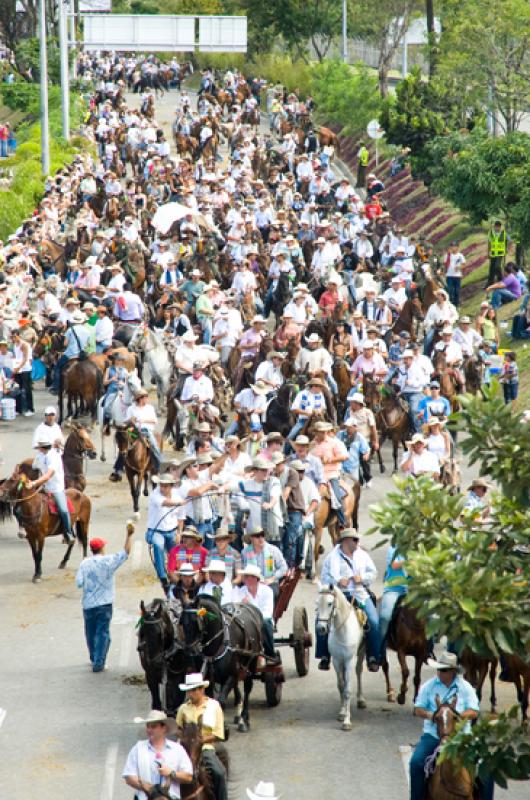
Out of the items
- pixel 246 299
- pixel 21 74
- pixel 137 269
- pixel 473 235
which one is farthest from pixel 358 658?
pixel 21 74

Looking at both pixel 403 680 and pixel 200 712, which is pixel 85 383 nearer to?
pixel 403 680

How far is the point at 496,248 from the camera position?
36.0 meters

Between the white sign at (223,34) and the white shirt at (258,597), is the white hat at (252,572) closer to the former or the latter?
the white shirt at (258,597)

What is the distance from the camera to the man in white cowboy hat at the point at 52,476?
21047 millimetres

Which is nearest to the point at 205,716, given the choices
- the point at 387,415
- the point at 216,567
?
the point at 216,567

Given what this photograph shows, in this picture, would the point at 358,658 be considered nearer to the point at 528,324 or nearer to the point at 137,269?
the point at 528,324

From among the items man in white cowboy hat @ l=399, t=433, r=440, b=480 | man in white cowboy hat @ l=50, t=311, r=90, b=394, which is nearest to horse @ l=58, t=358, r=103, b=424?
man in white cowboy hat @ l=50, t=311, r=90, b=394

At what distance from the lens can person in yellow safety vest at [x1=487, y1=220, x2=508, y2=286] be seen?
3588cm

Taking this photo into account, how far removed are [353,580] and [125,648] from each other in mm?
3342

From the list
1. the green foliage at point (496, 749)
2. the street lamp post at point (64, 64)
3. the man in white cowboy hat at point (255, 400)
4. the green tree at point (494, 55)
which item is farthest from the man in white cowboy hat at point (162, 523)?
the street lamp post at point (64, 64)

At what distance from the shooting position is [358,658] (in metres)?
16.3

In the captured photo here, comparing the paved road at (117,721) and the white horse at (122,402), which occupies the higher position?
the white horse at (122,402)

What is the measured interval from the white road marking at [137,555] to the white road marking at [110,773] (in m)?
5.93

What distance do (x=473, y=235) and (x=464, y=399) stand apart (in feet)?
108
